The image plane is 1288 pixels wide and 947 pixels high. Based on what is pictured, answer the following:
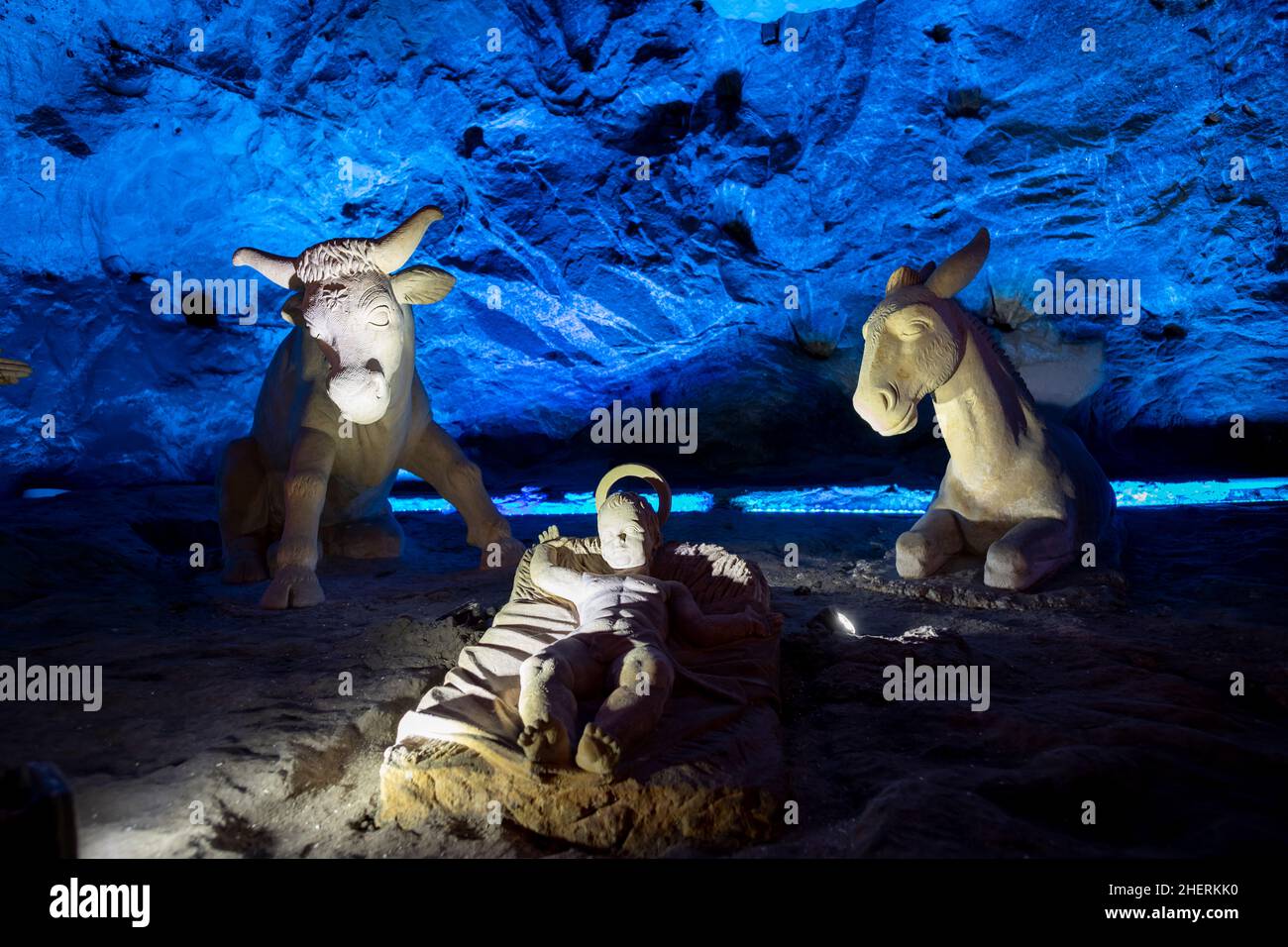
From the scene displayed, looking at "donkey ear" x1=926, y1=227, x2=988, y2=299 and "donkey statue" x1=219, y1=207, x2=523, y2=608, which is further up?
"donkey ear" x1=926, y1=227, x2=988, y2=299

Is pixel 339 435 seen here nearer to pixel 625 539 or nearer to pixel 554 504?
pixel 625 539

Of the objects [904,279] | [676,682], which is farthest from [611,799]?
[904,279]

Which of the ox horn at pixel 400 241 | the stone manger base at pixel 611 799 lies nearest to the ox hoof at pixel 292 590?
the ox horn at pixel 400 241

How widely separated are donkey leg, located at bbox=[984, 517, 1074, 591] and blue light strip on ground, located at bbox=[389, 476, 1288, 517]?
3112 mm

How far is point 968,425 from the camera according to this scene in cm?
523

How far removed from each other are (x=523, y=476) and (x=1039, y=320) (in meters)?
6.22

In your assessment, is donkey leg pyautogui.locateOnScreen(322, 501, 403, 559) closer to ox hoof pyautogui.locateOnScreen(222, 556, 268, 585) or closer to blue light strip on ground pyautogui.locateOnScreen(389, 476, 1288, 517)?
ox hoof pyautogui.locateOnScreen(222, 556, 268, 585)

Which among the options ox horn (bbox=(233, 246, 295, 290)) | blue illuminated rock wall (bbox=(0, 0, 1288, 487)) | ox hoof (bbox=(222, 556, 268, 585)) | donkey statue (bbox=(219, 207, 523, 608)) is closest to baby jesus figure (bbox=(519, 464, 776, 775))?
donkey statue (bbox=(219, 207, 523, 608))

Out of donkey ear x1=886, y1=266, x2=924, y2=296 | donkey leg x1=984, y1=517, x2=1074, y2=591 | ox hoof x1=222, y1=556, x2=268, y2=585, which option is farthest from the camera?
ox hoof x1=222, y1=556, x2=268, y2=585

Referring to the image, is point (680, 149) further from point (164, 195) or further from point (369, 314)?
point (164, 195)

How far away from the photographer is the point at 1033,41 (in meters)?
6.79

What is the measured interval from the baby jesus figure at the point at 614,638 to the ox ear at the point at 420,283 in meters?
2.20

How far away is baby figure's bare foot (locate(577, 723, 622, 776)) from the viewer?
227 centimetres

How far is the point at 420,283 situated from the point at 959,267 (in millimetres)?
3282
